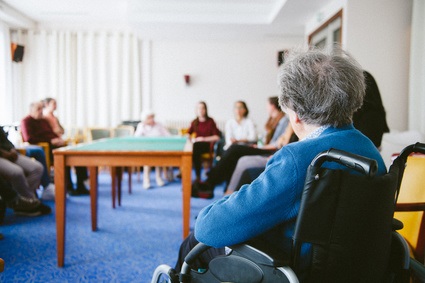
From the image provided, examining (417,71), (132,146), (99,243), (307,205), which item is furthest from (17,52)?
(307,205)

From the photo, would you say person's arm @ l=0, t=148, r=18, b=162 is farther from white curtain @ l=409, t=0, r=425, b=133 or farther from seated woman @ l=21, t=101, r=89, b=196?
white curtain @ l=409, t=0, r=425, b=133

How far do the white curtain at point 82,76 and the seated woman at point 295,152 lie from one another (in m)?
6.45

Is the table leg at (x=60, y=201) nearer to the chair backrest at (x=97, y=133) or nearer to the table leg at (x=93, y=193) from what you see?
the table leg at (x=93, y=193)

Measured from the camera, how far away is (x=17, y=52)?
257 inches

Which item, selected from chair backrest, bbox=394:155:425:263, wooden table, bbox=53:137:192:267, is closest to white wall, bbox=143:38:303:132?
wooden table, bbox=53:137:192:267

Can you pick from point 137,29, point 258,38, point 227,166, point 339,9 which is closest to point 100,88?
point 137,29

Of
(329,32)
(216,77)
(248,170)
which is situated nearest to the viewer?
(248,170)

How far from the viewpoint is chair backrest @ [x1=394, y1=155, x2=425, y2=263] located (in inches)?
56.3

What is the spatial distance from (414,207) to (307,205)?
2.92 feet

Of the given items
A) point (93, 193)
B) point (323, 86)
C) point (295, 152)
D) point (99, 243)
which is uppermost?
point (323, 86)

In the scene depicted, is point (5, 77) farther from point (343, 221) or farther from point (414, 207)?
point (343, 221)

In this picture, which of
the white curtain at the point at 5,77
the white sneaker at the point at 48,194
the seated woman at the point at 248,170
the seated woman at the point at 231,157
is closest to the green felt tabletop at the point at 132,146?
the seated woman at the point at 248,170

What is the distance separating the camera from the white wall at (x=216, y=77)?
7285 millimetres

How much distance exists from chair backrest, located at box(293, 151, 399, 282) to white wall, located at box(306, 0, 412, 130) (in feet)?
12.2
